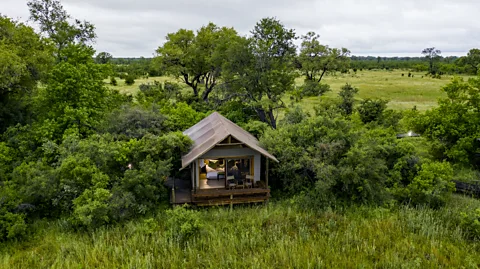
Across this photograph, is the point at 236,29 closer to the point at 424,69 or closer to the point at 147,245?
the point at 147,245

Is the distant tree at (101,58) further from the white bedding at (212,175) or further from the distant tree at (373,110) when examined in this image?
the distant tree at (373,110)

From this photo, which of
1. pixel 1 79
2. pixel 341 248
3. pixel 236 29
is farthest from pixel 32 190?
pixel 236 29

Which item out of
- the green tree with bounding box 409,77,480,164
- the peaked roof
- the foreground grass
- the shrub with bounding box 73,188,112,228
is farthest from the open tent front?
the green tree with bounding box 409,77,480,164

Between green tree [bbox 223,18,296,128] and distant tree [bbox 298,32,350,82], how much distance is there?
64.5 feet

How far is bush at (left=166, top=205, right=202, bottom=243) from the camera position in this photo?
11.5 metres

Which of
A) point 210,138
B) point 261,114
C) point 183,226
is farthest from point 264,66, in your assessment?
point 183,226

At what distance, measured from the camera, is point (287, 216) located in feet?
43.7

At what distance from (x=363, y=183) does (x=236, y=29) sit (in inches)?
1059

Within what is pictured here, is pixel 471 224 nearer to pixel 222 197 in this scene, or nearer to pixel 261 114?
pixel 222 197

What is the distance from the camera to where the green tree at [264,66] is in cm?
2411

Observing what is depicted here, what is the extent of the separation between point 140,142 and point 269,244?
26.0ft

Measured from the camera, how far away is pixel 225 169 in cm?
1484

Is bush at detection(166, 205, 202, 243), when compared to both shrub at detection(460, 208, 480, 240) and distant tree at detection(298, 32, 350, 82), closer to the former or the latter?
shrub at detection(460, 208, 480, 240)

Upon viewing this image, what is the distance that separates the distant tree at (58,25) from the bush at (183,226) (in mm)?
18994
